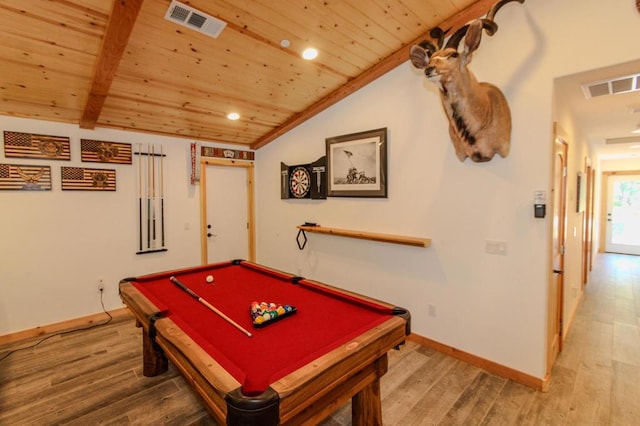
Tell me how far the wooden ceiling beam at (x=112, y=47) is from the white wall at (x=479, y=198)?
235 centimetres

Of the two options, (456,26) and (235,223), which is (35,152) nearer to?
(235,223)

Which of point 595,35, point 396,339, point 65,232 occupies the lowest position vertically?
point 396,339

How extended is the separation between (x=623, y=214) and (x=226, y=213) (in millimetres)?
9760

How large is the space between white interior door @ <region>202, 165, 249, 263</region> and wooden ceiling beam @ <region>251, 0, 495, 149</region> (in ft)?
2.46

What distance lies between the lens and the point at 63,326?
3.56 meters

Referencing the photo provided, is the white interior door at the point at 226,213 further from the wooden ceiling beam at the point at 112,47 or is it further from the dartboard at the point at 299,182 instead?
the wooden ceiling beam at the point at 112,47

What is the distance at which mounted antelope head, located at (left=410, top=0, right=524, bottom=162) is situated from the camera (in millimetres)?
2146

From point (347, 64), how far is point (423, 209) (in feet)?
5.69

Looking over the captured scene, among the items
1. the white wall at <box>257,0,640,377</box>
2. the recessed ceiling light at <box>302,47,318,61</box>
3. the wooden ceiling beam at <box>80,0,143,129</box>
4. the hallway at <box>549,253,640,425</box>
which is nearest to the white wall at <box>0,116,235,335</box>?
the wooden ceiling beam at <box>80,0,143,129</box>

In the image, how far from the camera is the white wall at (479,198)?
7.50 feet

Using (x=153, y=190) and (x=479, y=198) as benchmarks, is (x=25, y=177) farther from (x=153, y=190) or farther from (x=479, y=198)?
(x=479, y=198)

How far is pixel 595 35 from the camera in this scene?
211 centimetres

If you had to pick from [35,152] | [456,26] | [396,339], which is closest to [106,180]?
[35,152]

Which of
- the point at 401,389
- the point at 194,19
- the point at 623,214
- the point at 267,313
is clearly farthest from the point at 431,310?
the point at 623,214
